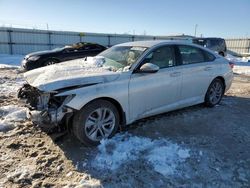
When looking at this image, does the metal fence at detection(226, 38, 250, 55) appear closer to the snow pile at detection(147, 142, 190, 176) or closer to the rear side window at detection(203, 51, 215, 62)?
the rear side window at detection(203, 51, 215, 62)

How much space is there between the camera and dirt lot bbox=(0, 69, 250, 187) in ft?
11.3

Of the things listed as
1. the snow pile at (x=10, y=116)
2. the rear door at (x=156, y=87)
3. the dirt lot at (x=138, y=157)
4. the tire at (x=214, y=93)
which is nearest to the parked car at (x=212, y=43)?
the tire at (x=214, y=93)

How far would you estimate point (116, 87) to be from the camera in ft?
14.4

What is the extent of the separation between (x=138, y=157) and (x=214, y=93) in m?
3.38

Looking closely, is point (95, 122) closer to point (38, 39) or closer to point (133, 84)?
point (133, 84)

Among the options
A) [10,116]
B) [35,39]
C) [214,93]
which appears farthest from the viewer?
[35,39]

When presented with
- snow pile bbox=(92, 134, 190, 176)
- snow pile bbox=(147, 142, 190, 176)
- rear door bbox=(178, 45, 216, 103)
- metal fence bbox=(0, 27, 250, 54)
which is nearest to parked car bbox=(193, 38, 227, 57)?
metal fence bbox=(0, 27, 250, 54)

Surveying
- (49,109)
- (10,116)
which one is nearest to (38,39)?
(10,116)

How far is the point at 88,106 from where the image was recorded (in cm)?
413

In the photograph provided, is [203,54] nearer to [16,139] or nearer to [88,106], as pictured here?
[88,106]

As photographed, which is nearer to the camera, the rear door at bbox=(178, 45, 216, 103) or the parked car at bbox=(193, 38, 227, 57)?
the rear door at bbox=(178, 45, 216, 103)

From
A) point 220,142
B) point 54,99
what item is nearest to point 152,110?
point 220,142

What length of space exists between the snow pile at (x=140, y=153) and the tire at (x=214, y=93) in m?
2.40

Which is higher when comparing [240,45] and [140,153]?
[240,45]
